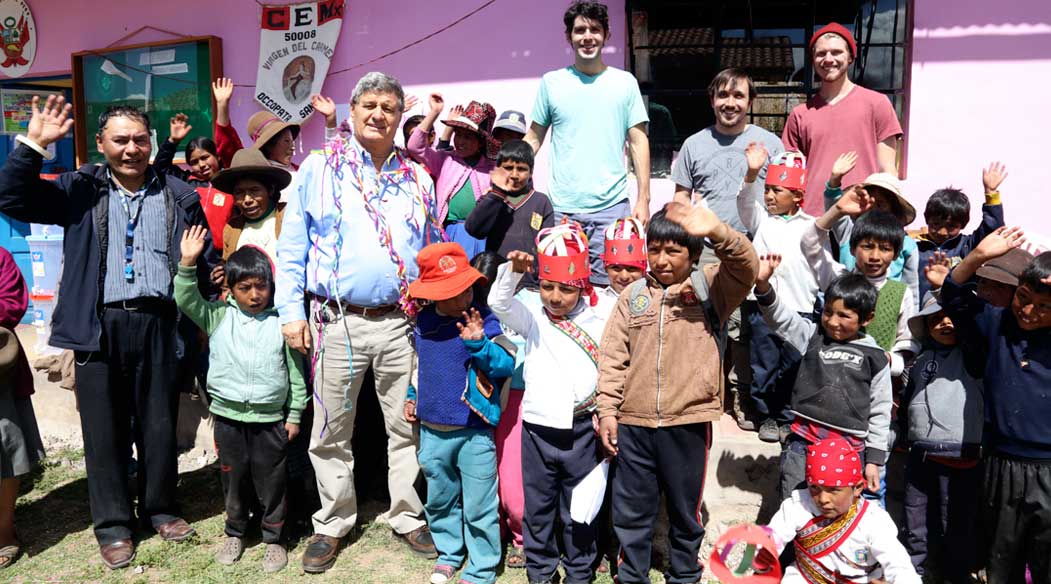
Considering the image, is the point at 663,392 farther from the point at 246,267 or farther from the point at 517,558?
the point at 246,267

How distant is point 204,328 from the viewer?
3.82 meters

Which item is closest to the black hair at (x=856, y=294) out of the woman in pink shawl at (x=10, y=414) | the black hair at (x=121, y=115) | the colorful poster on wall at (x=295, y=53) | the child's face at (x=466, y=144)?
the child's face at (x=466, y=144)

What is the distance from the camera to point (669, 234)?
10.3 ft

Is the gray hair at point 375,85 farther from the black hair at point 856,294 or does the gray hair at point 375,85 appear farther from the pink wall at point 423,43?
the pink wall at point 423,43

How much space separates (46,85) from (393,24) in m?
5.15

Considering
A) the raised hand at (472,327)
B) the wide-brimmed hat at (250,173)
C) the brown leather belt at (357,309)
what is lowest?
the raised hand at (472,327)

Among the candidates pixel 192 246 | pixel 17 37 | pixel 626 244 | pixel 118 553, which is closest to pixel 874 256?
pixel 626 244

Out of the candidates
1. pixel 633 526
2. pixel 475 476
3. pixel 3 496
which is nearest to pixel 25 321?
pixel 3 496

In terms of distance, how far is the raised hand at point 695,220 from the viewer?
2646 mm

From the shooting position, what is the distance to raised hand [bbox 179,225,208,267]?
369 centimetres

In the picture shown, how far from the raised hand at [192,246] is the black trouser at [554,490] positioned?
1.78m

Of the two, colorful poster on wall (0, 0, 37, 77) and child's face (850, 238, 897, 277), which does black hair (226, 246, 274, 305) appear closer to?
child's face (850, 238, 897, 277)

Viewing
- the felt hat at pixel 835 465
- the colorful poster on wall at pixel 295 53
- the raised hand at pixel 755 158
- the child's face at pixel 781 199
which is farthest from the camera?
the colorful poster on wall at pixel 295 53

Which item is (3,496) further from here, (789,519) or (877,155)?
(877,155)
